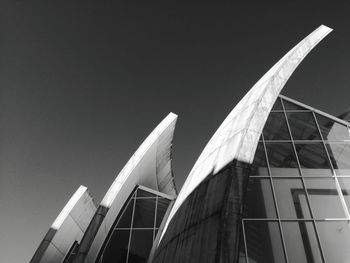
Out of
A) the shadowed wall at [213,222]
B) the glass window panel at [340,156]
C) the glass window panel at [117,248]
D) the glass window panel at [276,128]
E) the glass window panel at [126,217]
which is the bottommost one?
the shadowed wall at [213,222]

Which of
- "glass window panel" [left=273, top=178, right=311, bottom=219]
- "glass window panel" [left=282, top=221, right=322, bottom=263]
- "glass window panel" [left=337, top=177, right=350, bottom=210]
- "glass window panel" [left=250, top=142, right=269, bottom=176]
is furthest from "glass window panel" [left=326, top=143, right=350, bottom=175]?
"glass window panel" [left=282, top=221, right=322, bottom=263]

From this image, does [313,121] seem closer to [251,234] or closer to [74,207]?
[251,234]

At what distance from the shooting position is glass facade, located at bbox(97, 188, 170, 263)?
13.5m

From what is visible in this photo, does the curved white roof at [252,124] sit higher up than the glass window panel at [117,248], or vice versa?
the curved white roof at [252,124]

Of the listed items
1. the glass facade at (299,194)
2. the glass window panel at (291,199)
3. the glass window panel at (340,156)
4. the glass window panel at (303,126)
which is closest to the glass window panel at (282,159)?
the glass facade at (299,194)

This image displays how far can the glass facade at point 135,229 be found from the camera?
13531mm

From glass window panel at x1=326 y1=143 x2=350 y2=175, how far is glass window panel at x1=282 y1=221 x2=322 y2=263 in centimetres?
297

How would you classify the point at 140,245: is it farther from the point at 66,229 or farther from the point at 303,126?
the point at 303,126

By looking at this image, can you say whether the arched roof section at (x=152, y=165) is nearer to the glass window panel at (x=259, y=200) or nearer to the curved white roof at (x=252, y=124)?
the glass window panel at (x=259, y=200)

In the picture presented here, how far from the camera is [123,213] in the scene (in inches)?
611

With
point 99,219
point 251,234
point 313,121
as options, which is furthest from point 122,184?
point 313,121

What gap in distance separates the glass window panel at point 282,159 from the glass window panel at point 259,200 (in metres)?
0.65

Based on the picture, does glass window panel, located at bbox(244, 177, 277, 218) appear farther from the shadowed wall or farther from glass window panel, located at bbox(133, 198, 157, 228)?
glass window panel, located at bbox(133, 198, 157, 228)

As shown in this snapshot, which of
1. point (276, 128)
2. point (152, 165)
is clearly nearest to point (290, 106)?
point (276, 128)
